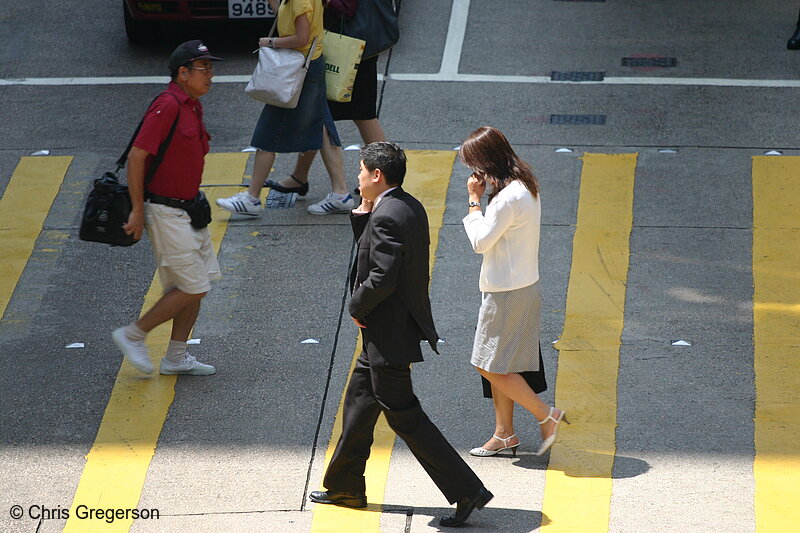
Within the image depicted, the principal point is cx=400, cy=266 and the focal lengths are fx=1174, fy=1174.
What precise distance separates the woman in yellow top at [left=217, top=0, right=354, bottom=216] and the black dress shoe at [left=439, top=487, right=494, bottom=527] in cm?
359

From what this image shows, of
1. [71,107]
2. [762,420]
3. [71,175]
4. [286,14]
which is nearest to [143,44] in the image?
[71,107]

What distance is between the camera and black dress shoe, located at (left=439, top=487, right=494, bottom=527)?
5.42 m

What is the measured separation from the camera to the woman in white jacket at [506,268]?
560 cm

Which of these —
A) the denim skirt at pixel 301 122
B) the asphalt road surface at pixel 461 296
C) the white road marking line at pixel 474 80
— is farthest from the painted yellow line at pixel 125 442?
the white road marking line at pixel 474 80

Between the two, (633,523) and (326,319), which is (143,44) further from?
(633,523)

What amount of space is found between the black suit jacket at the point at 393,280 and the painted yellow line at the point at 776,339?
1872 mm

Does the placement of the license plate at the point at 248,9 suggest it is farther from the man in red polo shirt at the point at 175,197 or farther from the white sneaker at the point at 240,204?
the man in red polo shirt at the point at 175,197

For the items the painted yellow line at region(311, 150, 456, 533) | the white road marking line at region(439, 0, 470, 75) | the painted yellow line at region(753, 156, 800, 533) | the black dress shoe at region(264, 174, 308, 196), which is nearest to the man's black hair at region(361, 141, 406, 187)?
the painted yellow line at region(311, 150, 456, 533)

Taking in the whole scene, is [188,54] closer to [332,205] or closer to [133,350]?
[133,350]

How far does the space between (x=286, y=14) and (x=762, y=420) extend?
13.4ft

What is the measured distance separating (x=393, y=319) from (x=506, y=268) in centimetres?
71

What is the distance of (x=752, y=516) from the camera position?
18.2 feet

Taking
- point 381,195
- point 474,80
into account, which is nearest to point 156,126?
point 381,195

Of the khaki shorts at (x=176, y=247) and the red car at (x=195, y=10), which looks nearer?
the khaki shorts at (x=176, y=247)
